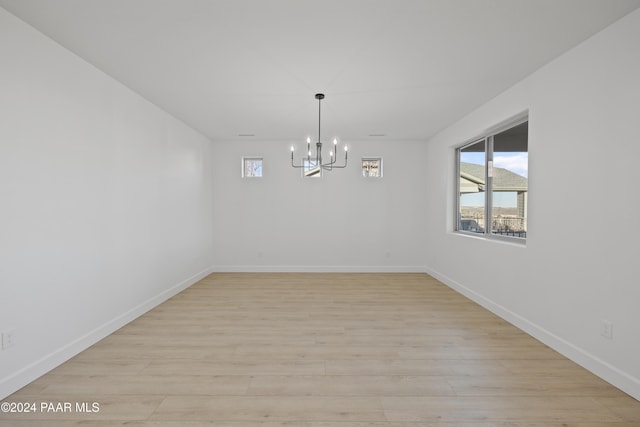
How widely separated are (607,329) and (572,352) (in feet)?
1.34

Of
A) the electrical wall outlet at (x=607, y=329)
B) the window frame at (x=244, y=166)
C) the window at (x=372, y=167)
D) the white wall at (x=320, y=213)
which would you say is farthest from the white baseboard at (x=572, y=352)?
the window frame at (x=244, y=166)

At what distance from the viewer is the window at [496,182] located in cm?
328

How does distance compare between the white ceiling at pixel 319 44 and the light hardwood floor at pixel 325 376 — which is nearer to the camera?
the light hardwood floor at pixel 325 376

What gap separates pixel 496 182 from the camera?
3.76 metres

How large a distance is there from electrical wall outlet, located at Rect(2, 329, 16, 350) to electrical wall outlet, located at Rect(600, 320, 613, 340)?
14.2 feet

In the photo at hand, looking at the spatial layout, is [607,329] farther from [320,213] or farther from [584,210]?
[320,213]

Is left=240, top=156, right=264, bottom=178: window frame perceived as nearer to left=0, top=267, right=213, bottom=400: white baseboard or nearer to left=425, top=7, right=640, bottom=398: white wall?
left=0, top=267, right=213, bottom=400: white baseboard

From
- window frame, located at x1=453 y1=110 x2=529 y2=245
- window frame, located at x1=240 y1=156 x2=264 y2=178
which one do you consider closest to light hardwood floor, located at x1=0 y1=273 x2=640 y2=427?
window frame, located at x1=453 y1=110 x2=529 y2=245

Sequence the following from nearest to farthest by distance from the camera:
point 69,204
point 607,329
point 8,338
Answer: point 8,338 < point 607,329 < point 69,204

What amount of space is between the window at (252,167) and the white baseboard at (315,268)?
187 cm

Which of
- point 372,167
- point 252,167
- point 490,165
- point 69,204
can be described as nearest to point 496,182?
point 490,165

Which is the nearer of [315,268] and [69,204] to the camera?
[69,204]

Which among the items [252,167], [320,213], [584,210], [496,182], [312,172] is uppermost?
[252,167]

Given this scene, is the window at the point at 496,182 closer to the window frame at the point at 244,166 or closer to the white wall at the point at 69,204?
the window frame at the point at 244,166
